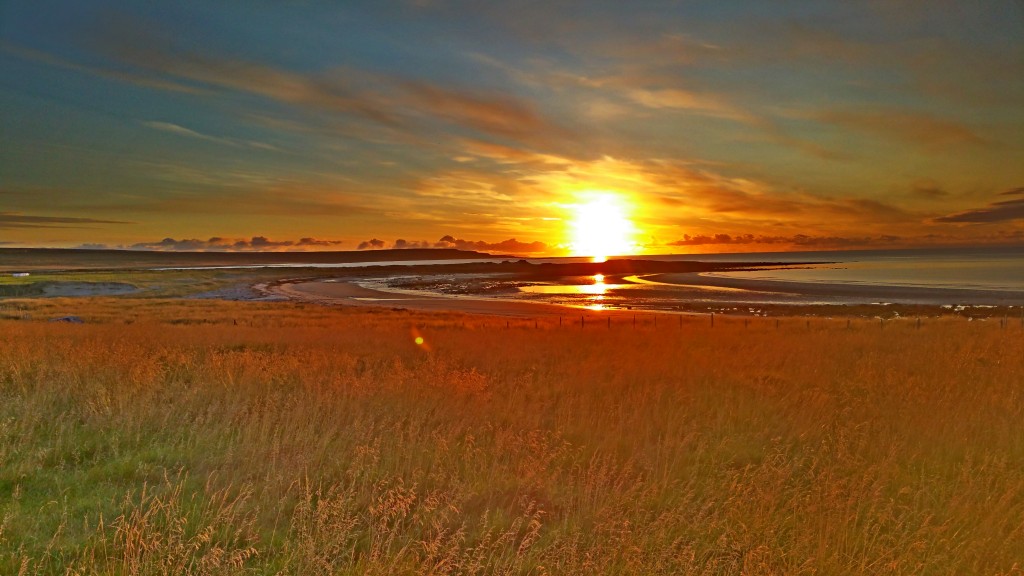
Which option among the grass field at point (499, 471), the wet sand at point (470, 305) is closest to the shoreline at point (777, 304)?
the wet sand at point (470, 305)

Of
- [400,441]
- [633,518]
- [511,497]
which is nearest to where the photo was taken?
[633,518]

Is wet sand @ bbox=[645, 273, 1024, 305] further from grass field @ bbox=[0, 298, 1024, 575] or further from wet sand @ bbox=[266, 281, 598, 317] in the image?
grass field @ bbox=[0, 298, 1024, 575]

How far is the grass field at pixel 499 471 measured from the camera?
14.8 feet

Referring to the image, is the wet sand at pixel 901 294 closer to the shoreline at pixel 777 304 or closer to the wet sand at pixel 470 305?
the shoreline at pixel 777 304

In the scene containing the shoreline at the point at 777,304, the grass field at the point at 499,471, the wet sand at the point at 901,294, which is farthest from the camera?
the wet sand at the point at 901,294

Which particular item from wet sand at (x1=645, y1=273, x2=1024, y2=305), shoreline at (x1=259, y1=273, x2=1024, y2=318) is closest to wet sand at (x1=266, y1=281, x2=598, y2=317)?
shoreline at (x1=259, y1=273, x2=1024, y2=318)

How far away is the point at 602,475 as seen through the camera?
5.95 metres

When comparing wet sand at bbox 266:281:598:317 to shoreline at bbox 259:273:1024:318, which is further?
wet sand at bbox 266:281:598:317

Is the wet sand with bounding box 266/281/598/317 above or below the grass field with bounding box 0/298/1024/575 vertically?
below

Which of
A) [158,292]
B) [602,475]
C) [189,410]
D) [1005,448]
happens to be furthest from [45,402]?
[158,292]

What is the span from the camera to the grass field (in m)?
Result: 4.52

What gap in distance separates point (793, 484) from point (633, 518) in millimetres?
2096

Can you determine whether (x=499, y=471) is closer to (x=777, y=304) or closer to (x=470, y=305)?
(x=470, y=305)

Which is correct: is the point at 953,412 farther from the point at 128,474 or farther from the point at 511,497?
the point at 128,474
